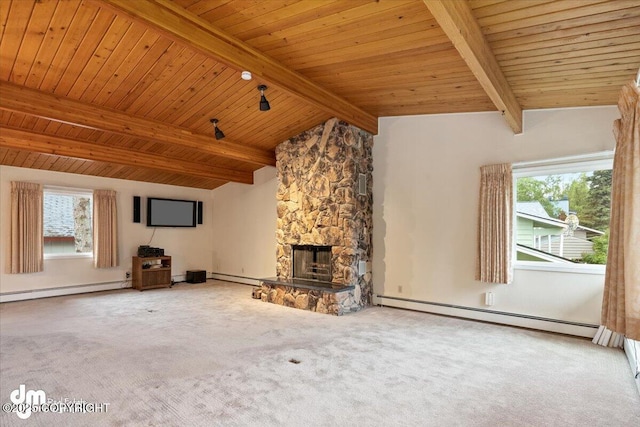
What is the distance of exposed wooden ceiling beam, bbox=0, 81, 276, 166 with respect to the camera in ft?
12.4

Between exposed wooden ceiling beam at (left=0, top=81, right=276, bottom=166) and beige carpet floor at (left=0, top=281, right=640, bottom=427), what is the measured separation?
2508 millimetres

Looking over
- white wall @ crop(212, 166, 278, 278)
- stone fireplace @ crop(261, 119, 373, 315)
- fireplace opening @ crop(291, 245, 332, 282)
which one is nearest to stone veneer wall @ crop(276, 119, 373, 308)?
stone fireplace @ crop(261, 119, 373, 315)

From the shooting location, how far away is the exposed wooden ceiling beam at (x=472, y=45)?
2.30 meters

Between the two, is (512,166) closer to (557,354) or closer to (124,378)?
(557,354)

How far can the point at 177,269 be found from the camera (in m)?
8.30

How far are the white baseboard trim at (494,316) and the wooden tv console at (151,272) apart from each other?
15.0 ft

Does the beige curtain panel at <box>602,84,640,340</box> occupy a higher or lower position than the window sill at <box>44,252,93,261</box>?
higher

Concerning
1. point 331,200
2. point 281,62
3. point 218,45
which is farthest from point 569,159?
point 218,45

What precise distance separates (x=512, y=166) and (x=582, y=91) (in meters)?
1.13

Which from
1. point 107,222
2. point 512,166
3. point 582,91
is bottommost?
point 107,222

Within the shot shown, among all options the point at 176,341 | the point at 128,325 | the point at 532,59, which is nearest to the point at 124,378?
the point at 176,341

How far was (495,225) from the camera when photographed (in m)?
4.62

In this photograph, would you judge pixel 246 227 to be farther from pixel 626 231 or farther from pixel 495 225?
pixel 626 231

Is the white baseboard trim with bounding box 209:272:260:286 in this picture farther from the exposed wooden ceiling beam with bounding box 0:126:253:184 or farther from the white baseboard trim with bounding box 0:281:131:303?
the exposed wooden ceiling beam with bounding box 0:126:253:184
